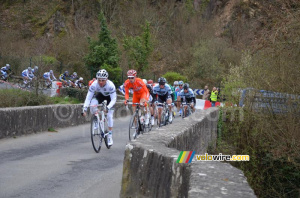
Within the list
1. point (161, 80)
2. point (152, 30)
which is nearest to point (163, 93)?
point (161, 80)

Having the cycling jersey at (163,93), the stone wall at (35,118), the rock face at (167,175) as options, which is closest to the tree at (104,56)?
the stone wall at (35,118)

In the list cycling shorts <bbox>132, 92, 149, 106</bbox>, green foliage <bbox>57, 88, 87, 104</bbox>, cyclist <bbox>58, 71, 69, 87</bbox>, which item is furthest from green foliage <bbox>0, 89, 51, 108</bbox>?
cyclist <bbox>58, 71, 69, 87</bbox>

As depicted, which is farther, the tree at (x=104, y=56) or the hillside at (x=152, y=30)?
the hillside at (x=152, y=30)

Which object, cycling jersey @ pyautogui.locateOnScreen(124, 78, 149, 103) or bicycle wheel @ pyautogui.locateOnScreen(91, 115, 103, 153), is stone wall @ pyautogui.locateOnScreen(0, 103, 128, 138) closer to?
bicycle wheel @ pyautogui.locateOnScreen(91, 115, 103, 153)

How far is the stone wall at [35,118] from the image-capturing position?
39.2 ft

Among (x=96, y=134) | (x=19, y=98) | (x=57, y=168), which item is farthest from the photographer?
(x=19, y=98)

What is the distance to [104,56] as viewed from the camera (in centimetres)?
3556

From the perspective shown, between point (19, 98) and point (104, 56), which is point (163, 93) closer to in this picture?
point (19, 98)

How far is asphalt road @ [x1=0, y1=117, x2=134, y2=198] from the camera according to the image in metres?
6.62

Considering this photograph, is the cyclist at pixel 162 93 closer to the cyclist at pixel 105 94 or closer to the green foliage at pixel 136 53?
the cyclist at pixel 105 94

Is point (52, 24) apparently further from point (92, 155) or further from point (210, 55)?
point (92, 155)

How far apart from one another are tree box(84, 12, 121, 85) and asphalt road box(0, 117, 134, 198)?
846 inches

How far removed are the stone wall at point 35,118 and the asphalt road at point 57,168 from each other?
1.01 feet

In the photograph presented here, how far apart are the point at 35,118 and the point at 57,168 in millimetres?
5608
